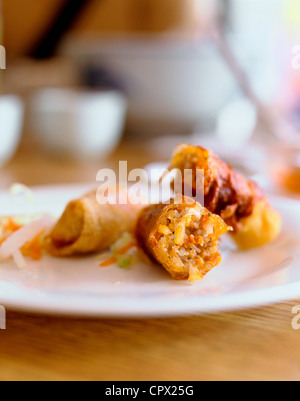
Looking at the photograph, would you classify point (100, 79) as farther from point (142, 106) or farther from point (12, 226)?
point (12, 226)

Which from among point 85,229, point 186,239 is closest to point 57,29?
point 85,229

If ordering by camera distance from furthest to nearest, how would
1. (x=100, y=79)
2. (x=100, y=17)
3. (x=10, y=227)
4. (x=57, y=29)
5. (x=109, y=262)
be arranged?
(x=100, y=17)
(x=57, y=29)
(x=100, y=79)
(x=10, y=227)
(x=109, y=262)

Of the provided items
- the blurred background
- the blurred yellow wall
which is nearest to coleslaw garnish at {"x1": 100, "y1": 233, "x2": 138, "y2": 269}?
the blurred background

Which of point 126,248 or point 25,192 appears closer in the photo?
point 126,248

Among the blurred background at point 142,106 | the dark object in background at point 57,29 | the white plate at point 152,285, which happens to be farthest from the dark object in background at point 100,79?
the white plate at point 152,285

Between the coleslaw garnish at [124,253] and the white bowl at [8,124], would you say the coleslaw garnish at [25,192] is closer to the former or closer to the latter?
the coleslaw garnish at [124,253]

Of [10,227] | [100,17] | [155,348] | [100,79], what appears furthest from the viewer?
[100,17]
